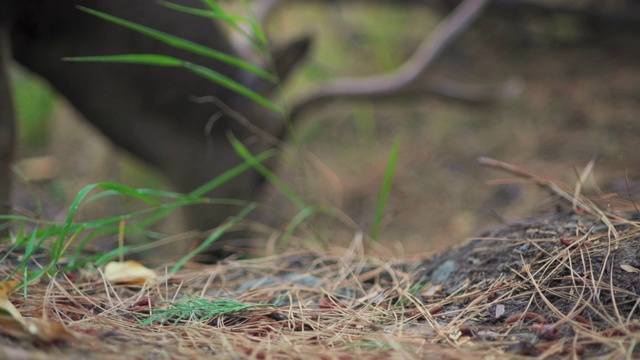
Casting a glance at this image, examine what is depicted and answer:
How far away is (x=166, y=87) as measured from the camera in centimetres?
171

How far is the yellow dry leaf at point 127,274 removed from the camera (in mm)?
1083

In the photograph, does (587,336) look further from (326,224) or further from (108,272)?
(326,224)

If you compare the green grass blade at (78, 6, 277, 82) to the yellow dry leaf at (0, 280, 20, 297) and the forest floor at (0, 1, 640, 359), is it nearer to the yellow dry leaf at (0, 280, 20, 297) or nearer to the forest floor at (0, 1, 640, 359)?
the forest floor at (0, 1, 640, 359)

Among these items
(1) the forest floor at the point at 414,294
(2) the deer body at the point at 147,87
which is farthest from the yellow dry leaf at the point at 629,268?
(2) the deer body at the point at 147,87

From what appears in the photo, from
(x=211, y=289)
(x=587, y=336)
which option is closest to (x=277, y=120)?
(x=211, y=289)

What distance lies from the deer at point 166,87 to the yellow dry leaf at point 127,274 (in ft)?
1.38

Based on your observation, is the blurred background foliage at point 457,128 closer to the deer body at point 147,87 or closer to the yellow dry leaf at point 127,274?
the deer body at point 147,87

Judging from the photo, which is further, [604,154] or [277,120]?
[604,154]

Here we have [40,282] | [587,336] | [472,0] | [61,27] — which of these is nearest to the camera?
[587,336]

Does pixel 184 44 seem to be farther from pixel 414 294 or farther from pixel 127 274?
pixel 414 294

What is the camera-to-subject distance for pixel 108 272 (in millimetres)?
1117

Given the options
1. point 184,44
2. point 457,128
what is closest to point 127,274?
point 184,44

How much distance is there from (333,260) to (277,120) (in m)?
0.74

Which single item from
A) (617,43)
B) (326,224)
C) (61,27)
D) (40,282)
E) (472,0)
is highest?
(61,27)
